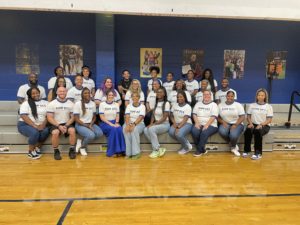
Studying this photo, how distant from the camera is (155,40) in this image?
6793mm

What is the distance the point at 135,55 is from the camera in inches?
267

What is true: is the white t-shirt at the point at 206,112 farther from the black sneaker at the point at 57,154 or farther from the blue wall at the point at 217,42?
the black sneaker at the point at 57,154

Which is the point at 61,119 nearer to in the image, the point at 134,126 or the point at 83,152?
the point at 83,152

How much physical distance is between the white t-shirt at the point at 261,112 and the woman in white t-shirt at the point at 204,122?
2.32 ft

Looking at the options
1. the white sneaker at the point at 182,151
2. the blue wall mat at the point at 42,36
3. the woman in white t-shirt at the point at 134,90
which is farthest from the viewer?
the blue wall mat at the point at 42,36

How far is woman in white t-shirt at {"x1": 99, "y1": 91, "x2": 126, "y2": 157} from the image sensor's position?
497 centimetres

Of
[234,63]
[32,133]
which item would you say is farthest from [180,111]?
[234,63]

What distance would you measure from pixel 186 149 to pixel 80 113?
199 centimetres

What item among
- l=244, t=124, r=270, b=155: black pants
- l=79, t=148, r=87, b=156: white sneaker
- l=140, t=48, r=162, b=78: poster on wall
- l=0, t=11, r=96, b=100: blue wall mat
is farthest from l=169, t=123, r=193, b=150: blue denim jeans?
l=0, t=11, r=96, b=100: blue wall mat

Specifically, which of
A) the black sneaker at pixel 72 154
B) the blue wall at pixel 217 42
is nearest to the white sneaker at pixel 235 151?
the blue wall at pixel 217 42

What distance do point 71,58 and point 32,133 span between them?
2.40 meters

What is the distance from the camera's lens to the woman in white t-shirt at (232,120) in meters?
5.21

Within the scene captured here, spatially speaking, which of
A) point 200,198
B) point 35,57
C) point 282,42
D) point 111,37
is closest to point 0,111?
point 35,57

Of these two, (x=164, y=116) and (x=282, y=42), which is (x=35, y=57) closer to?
(x=164, y=116)
